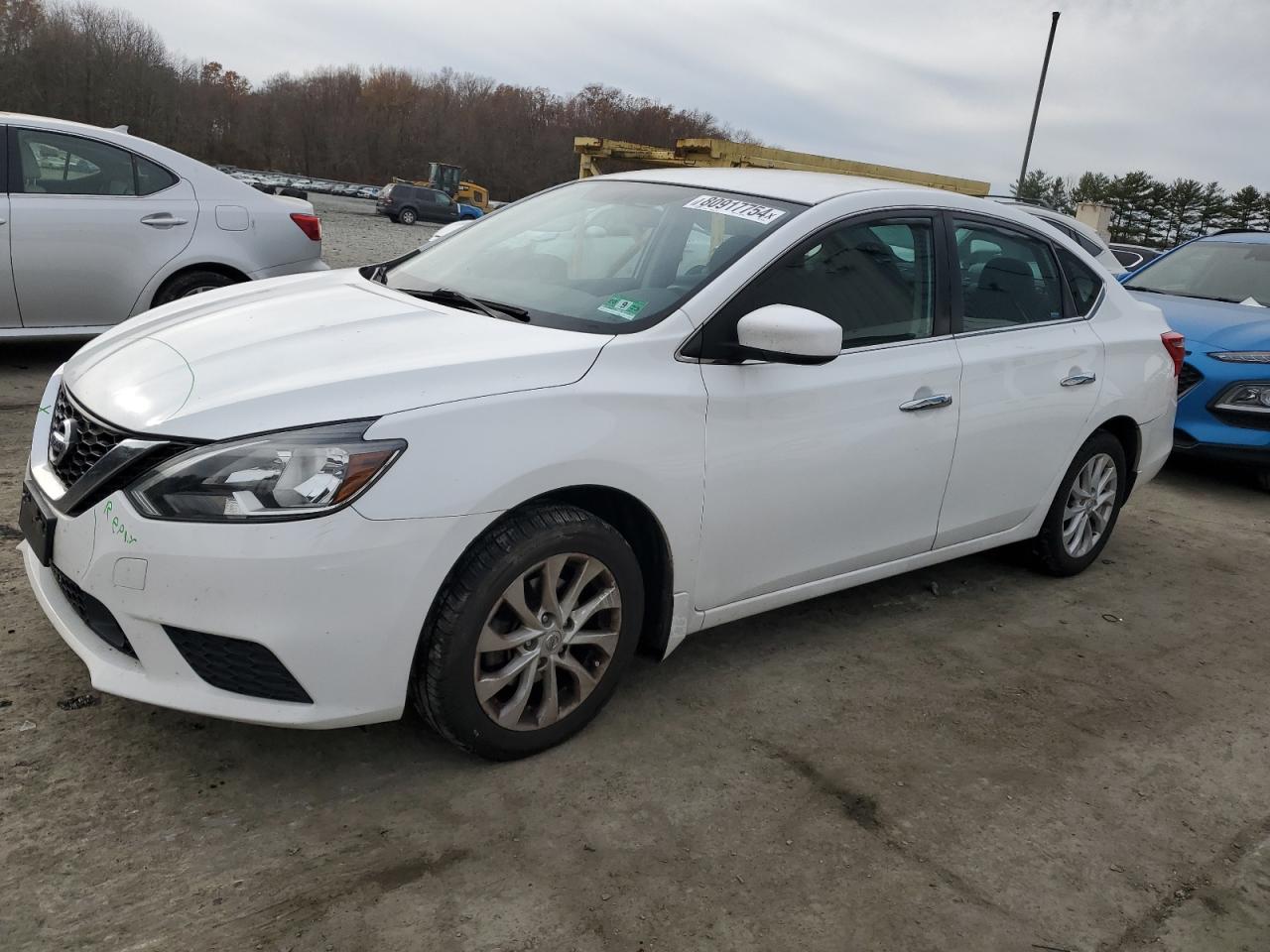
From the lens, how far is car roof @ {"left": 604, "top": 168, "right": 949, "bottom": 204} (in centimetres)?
360

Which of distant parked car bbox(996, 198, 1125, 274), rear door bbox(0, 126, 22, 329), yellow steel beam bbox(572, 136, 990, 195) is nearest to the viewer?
rear door bbox(0, 126, 22, 329)

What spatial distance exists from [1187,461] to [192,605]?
296 inches

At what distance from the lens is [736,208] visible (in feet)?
11.6

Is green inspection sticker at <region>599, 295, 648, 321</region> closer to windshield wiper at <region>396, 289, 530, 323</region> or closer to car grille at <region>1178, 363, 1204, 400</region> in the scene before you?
windshield wiper at <region>396, 289, 530, 323</region>

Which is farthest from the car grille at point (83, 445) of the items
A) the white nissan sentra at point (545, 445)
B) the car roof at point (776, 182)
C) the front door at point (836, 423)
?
the car roof at point (776, 182)

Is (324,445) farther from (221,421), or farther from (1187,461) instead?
(1187,461)

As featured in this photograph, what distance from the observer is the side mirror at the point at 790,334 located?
2.94m

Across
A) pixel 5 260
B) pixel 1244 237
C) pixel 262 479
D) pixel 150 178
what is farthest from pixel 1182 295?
pixel 5 260

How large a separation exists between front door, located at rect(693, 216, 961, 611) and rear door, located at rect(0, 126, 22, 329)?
4.85 meters

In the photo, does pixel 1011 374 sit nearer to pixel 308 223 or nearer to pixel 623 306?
pixel 623 306

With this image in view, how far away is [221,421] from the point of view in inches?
96.0

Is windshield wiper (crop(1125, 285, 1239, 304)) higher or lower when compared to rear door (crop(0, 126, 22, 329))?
higher

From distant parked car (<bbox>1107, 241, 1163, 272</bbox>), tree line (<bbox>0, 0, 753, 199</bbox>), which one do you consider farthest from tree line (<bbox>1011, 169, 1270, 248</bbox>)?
distant parked car (<bbox>1107, 241, 1163, 272</bbox>)

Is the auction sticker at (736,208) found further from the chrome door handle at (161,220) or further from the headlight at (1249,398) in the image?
the headlight at (1249,398)
